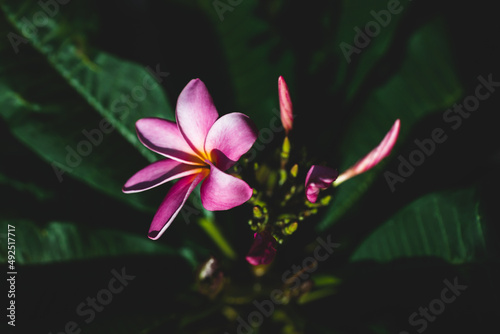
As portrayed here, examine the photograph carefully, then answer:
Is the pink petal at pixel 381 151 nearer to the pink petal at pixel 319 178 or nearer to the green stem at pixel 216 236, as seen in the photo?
the pink petal at pixel 319 178

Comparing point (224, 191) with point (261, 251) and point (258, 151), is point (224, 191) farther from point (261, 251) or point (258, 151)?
point (258, 151)

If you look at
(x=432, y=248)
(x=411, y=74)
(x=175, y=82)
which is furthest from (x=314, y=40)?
(x=432, y=248)

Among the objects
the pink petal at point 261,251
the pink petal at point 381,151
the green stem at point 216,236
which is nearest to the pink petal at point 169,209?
the pink petal at point 261,251

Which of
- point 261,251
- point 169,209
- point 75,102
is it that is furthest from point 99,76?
point 261,251

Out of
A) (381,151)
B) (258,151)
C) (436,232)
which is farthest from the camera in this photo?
(258,151)

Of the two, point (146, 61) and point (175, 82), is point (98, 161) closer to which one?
A: point (175, 82)

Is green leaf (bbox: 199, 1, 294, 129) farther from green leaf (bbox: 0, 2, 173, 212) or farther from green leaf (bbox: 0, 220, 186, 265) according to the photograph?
green leaf (bbox: 0, 220, 186, 265)
